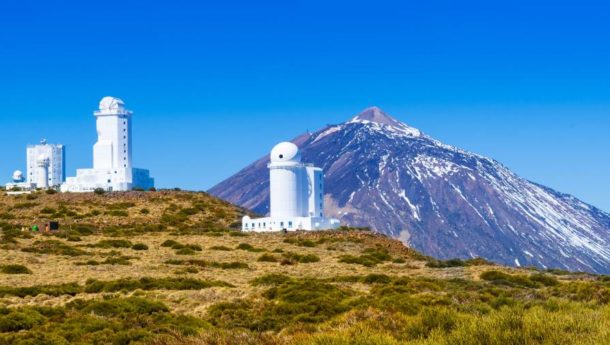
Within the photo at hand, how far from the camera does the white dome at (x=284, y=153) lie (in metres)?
77.6

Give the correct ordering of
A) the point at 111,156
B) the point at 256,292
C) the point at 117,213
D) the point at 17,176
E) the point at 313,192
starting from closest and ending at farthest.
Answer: the point at 256,292 → the point at 117,213 → the point at 313,192 → the point at 111,156 → the point at 17,176

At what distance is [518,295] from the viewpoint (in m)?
31.5

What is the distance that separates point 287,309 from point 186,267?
16.1 meters

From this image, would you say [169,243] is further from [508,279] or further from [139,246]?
[508,279]

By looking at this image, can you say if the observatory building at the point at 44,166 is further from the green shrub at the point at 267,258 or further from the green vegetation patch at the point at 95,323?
the green vegetation patch at the point at 95,323

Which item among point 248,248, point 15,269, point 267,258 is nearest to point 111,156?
point 248,248

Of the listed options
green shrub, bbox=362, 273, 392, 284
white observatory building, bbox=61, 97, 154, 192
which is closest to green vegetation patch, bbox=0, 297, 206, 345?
green shrub, bbox=362, 273, 392, 284

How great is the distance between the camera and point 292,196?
75.5 m

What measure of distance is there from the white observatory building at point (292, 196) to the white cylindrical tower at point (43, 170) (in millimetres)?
45196

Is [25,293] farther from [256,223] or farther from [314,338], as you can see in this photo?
[256,223]

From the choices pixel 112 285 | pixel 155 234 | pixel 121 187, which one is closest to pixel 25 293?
pixel 112 285

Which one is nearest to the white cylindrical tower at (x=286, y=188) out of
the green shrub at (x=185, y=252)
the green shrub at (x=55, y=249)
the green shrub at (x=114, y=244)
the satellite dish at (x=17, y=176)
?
the green shrub at (x=114, y=244)

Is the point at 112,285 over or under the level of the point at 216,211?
under

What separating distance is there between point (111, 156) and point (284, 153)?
3064 cm
